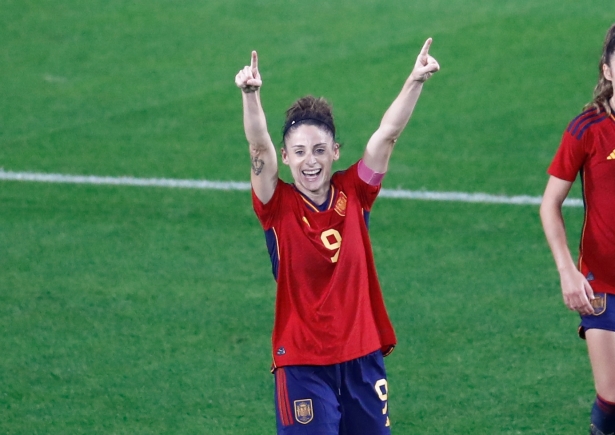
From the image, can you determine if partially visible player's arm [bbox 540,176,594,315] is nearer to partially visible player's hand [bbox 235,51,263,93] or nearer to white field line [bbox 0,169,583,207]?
partially visible player's hand [bbox 235,51,263,93]

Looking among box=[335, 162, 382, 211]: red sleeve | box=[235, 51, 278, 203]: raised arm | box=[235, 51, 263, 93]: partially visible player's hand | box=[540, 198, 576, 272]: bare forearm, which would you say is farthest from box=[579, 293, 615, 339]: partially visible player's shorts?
box=[235, 51, 263, 93]: partially visible player's hand

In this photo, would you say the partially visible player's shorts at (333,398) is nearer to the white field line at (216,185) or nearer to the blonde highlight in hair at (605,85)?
the blonde highlight in hair at (605,85)

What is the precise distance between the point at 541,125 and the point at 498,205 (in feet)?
7.64

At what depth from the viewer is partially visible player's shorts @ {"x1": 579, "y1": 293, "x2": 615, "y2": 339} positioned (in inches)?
187

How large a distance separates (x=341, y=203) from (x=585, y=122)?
1.11m

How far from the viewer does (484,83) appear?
40.9ft

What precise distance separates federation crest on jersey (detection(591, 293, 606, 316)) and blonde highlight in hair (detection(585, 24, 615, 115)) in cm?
78

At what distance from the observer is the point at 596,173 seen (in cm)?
473

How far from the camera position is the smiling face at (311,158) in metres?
4.48

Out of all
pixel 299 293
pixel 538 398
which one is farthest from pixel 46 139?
pixel 299 293

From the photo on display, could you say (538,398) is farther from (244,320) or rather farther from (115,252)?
(115,252)

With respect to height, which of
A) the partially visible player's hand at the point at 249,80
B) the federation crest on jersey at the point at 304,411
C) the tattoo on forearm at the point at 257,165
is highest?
the partially visible player's hand at the point at 249,80

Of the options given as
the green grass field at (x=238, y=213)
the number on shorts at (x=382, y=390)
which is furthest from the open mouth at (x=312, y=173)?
the green grass field at (x=238, y=213)

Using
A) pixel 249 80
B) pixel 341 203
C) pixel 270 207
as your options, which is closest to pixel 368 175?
pixel 341 203
